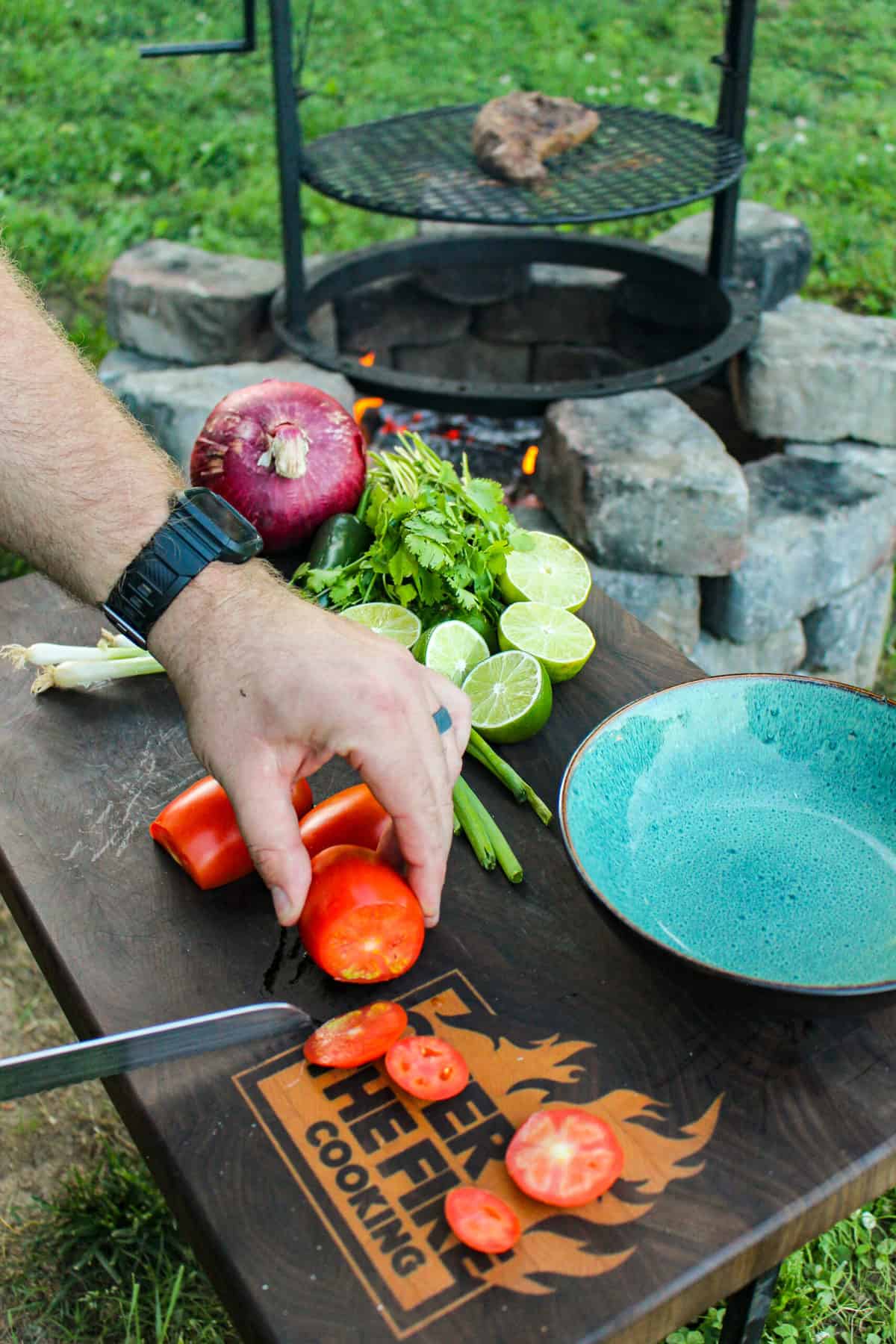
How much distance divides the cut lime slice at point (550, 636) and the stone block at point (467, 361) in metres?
2.49

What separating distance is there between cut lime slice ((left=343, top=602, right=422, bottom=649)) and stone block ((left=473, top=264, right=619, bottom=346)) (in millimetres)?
2520

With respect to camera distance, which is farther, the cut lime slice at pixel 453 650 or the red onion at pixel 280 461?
the red onion at pixel 280 461

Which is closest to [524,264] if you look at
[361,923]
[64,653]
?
[64,653]

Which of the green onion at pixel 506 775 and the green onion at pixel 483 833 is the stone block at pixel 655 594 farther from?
the green onion at pixel 483 833

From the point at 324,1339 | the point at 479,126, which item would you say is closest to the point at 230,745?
the point at 324,1339

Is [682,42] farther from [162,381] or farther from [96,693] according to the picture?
[96,693]

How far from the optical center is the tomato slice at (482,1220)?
121 cm

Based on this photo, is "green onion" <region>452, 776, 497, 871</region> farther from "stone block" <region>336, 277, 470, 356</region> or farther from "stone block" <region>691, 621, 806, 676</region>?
"stone block" <region>336, 277, 470, 356</region>

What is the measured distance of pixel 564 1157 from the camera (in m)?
1.27

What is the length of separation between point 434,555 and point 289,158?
1.86 m

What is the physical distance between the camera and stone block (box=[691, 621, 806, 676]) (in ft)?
11.5

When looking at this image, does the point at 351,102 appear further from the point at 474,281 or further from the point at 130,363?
the point at 130,363

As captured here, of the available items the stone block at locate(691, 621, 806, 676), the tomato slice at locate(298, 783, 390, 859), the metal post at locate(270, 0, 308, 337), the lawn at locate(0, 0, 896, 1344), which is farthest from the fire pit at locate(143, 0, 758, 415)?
the tomato slice at locate(298, 783, 390, 859)

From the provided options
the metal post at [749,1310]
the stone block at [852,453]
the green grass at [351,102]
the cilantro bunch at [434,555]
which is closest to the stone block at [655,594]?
the stone block at [852,453]
